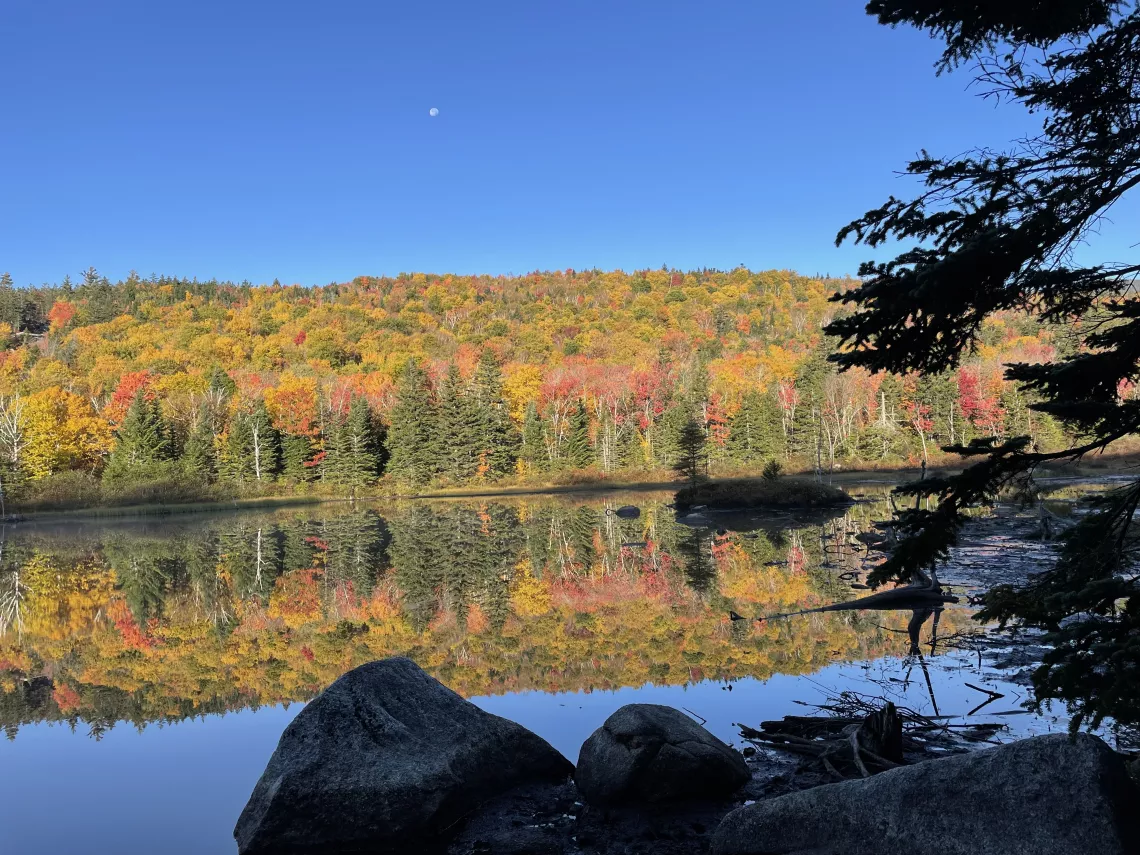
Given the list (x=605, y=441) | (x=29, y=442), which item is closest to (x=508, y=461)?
(x=605, y=441)

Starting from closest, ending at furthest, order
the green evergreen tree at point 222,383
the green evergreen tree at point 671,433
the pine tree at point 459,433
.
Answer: the green evergreen tree at point 671,433 < the pine tree at point 459,433 < the green evergreen tree at point 222,383

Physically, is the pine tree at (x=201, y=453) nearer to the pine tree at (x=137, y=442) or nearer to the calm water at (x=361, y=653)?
the pine tree at (x=137, y=442)

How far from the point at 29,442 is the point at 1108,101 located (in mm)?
64566

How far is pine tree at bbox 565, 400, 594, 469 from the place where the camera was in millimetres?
69375

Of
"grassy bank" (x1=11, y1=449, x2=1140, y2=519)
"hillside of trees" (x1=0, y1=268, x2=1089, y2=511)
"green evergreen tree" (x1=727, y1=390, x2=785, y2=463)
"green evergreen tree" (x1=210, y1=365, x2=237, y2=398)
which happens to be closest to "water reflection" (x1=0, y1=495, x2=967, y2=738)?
"grassy bank" (x1=11, y1=449, x2=1140, y2=519)

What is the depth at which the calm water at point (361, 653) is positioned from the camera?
23.3ft

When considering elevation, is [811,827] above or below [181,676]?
above

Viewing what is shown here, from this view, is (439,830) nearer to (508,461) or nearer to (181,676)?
(181,676)

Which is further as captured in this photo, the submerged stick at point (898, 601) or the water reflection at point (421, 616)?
the submerged stick at point (898, 601)

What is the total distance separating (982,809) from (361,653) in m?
9.06

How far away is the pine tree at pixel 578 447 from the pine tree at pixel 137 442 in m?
33.7

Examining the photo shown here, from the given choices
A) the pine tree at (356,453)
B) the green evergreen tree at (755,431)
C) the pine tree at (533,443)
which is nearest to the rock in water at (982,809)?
the pine tree at (356,453)

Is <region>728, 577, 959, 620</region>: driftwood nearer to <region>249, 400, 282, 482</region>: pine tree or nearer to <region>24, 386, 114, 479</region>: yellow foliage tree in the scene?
<region>24, 386, 114, 479</region>: yellow foliage tree

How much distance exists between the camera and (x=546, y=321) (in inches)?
4429
